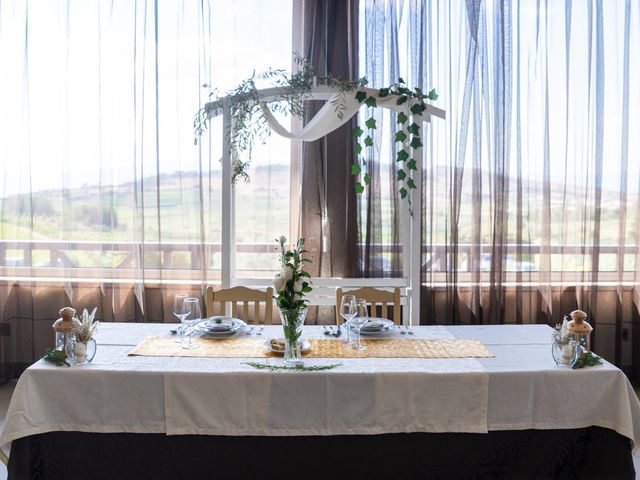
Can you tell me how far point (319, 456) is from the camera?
7.04 feet

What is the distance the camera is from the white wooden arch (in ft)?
11.5

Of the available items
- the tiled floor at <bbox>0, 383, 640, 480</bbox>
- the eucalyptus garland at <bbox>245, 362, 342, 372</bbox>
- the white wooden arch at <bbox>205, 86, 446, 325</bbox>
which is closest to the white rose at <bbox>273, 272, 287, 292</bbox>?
the eucalyptus garland at <bbox>245, 362, 342, 372</bbox>

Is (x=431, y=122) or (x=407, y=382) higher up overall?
(x=431, y=122)

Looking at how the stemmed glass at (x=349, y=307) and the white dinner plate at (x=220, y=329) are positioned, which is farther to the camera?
the white dinner plate at (x=220, y=329)

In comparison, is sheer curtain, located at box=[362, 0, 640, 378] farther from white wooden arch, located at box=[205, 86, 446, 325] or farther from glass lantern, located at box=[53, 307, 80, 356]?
glass lantern, located at box=[53, 307, 80, 356]

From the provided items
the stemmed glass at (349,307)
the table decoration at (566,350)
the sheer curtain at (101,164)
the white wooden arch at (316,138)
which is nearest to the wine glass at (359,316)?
the stemmed glass at (349,307)

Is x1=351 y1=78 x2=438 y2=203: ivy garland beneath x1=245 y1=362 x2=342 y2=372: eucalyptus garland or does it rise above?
above

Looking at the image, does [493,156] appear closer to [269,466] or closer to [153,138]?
[153,138]

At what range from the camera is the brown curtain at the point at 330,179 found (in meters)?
3.97

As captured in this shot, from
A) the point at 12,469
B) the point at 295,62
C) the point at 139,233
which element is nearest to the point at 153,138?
the point at 139,233

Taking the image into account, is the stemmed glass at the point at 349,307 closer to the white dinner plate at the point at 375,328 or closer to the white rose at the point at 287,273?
the white dinner plate at the point at 375,328

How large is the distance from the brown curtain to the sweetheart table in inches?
75.0

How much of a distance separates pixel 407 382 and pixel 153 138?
103 inches

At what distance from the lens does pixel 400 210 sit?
4.00m
